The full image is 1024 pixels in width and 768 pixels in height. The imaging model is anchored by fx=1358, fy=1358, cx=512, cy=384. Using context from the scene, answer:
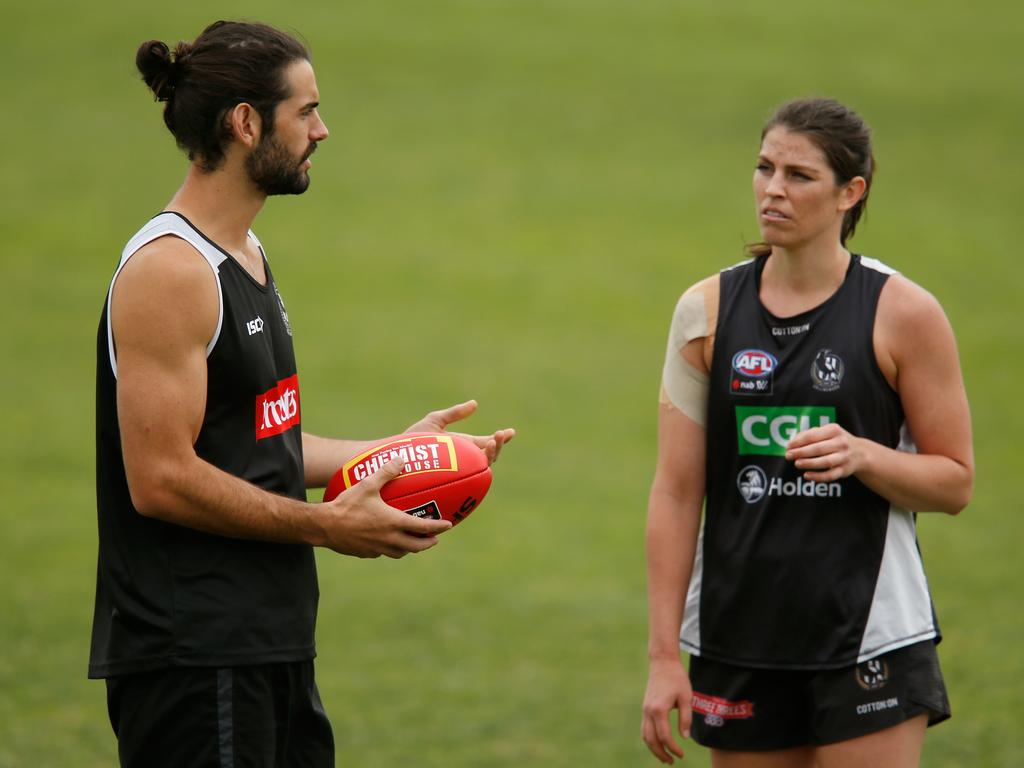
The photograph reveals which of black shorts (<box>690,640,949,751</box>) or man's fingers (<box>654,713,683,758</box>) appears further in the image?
man's fingers (<box>654,713,683,758</box>)

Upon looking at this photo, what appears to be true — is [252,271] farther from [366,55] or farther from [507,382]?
[366,55]

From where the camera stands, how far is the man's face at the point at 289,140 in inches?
135

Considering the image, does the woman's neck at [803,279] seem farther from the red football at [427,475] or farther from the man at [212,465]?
the man at [212,465]

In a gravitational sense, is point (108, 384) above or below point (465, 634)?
above

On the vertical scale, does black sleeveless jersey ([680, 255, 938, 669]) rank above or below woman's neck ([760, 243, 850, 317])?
below

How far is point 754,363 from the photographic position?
3832mm

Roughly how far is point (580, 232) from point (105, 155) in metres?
7.73

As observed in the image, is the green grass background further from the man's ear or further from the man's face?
the man's ear

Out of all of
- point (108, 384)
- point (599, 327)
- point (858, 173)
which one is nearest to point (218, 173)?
point (108, 384)

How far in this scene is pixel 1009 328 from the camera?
54.3 feet

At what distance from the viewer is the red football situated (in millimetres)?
3703

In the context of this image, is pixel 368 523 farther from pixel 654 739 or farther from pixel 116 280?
pixel 654 739

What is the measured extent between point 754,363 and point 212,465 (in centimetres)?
154

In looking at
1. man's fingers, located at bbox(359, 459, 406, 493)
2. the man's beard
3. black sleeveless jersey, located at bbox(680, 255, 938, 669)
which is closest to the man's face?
the man's beard
